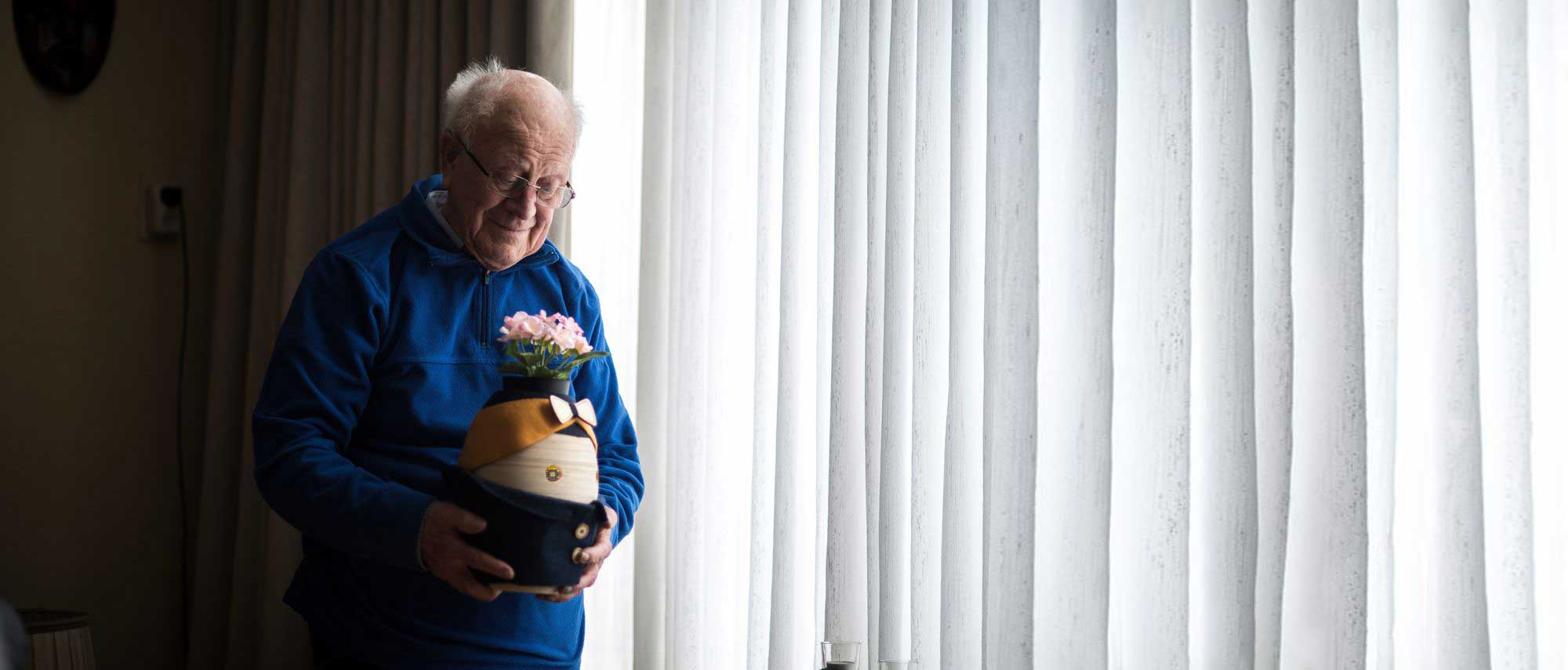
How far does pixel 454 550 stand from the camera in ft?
4.00

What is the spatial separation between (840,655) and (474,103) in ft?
2.70

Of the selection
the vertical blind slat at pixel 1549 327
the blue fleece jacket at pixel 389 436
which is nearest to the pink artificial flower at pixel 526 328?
the blue fleece jacket at pixel 389 436

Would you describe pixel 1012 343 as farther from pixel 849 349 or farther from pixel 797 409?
pixel 797 409

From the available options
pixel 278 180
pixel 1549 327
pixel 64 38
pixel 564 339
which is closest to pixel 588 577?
pixel 564 339

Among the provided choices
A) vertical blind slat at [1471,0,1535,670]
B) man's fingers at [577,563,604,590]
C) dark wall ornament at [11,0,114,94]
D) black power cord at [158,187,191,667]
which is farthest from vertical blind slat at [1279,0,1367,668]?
dark wall ornament at [11,0,114,94]

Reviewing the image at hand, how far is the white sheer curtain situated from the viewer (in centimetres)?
150

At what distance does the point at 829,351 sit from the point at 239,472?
5.43 ft

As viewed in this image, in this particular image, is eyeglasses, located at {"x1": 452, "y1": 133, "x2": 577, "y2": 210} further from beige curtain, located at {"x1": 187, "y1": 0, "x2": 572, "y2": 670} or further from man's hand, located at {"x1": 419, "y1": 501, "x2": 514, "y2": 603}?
beige curtain, located at {"x1": 187, "y1": 0, "x2": 572, "y2": 670}

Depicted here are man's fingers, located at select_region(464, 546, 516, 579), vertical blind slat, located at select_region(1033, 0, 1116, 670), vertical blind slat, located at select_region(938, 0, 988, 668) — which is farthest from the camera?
vertical blind slat, located at select_region(938, 0, 988, 668)

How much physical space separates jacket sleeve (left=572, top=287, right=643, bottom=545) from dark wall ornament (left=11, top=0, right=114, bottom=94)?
2.03m

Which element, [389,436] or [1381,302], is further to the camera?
[1381,302]

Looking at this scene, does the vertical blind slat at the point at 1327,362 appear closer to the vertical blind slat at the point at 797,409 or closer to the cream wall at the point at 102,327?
the vertical blind slat at the point at 797,409

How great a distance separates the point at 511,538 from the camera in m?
1.21

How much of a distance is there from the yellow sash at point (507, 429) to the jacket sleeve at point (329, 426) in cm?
8
